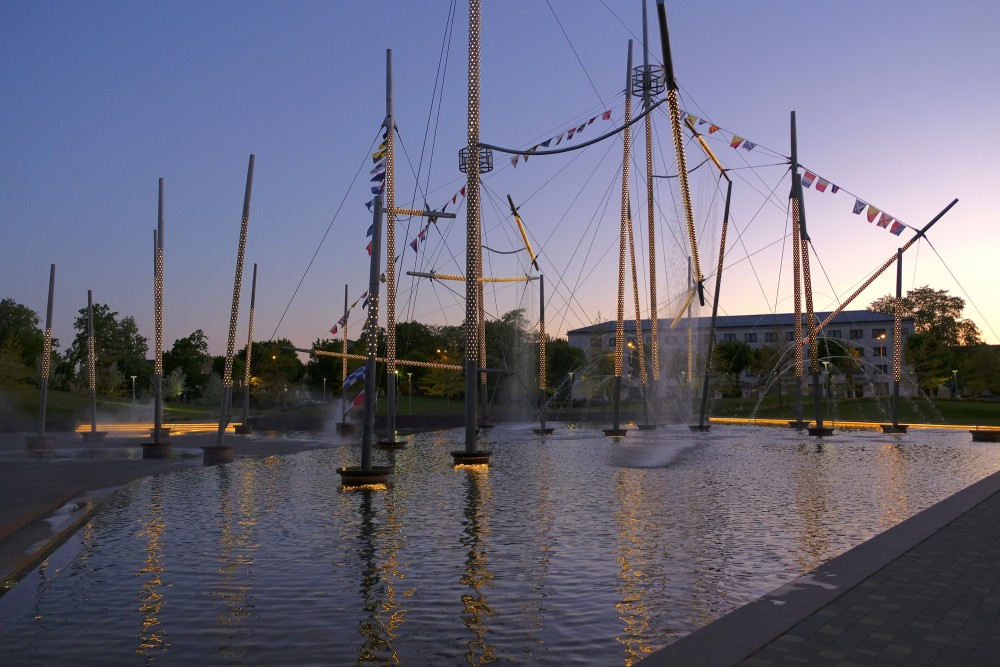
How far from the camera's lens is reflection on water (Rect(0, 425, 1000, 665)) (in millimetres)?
7398

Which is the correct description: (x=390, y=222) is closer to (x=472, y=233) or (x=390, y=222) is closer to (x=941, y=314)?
(x=472, y=233)

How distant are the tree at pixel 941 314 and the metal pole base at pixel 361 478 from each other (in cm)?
11960

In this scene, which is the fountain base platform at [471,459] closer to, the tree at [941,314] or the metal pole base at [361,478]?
the metal pole base at [361,478]

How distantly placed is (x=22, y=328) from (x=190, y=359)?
109ft

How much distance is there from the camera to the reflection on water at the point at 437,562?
24.3ft

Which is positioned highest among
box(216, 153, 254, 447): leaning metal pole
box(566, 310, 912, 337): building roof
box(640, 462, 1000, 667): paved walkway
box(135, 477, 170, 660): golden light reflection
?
box(566, 310, 912, 337): building roof

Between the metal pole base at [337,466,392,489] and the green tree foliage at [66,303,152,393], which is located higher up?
the green tree foliage at [66,303,152,393]

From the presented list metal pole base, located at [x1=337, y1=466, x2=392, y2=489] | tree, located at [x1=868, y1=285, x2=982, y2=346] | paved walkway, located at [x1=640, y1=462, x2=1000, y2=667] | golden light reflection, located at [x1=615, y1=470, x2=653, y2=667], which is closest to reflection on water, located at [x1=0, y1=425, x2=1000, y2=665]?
golden light reflection, located at [x1=615, y1=470, x2=653, y2=667]

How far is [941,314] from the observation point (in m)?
126

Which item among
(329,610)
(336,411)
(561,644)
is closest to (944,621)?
(561,644)

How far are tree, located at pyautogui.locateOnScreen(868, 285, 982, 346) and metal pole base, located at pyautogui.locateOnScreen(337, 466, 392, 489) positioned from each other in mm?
119597

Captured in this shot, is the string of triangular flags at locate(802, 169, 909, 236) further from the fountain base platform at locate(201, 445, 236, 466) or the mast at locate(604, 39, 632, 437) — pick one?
the fountain base platform at locate(201, 445, 236, 466)

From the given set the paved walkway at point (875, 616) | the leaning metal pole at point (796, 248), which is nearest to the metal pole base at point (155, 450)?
the paved walkway at point (875, 616)

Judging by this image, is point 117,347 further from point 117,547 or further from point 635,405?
point 117,547
